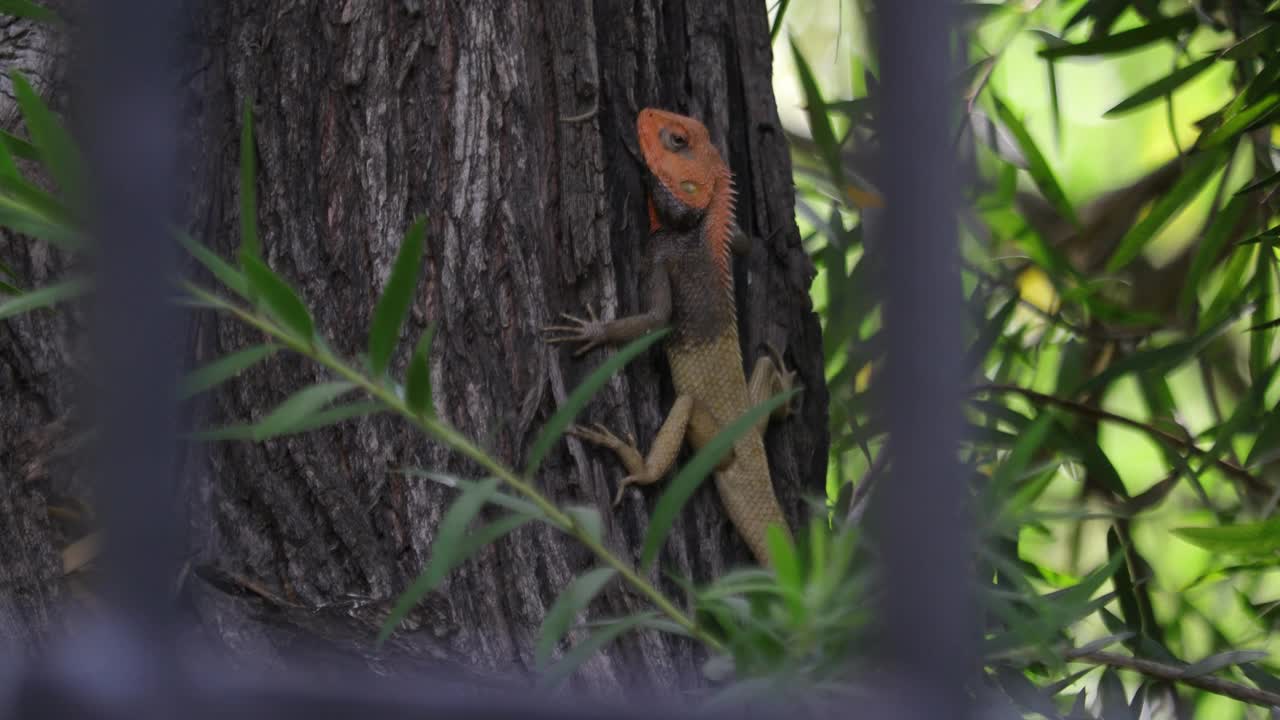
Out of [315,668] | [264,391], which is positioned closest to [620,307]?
[264,391]

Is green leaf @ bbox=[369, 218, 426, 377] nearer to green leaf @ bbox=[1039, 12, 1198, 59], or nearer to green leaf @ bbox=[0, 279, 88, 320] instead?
green leaf @ bbox=[0, 279, 88, 320]

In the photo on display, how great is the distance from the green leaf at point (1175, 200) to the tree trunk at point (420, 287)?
59.1 inches

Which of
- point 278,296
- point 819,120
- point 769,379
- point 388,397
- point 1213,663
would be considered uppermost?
point 819,120

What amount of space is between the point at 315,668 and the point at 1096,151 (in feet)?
12.6

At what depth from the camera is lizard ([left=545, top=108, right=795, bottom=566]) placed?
223 centimetres

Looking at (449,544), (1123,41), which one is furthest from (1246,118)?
(449,544)

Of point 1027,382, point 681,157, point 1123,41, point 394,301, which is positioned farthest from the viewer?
point 1027,382

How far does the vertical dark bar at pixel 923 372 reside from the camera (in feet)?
2.20

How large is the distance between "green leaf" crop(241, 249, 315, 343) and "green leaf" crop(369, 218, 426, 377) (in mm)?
59

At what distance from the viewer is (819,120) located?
2.68 meters

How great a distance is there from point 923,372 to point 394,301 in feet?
1.75

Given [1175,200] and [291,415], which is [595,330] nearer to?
[291,415]

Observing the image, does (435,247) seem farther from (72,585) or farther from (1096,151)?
(1096,151)

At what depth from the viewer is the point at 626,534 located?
208 cm
